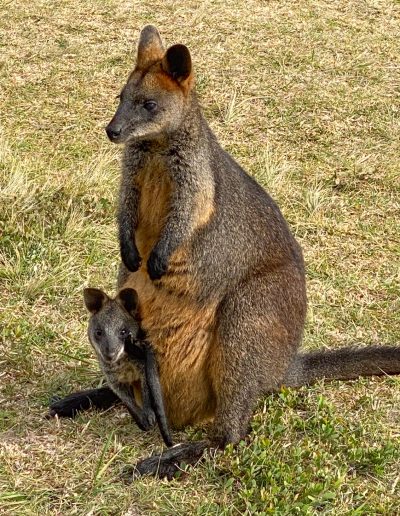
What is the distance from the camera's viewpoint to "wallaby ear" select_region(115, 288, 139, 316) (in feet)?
14.4

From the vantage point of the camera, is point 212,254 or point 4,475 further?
point 212,254

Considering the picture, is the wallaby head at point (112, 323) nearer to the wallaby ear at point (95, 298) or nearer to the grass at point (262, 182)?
the wallaby ear at point (95, 298)

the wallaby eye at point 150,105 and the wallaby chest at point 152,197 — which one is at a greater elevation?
the wallaby eye at point 150,105

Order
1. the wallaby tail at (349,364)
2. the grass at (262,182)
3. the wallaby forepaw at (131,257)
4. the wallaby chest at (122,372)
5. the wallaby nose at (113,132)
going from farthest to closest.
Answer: the wallaby tail at (349,364) → the wallaby forepaw at (131,257) → the wallaby chest at (122,372) → the wallaby nose at (113,132) → the grass at (262,182)

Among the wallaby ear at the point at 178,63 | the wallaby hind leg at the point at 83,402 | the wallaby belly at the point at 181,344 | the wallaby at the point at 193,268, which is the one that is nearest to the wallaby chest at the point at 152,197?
the wallaby at the point at 193,268

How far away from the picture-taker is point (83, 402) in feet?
15.3

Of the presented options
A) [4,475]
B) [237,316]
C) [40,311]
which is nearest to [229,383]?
[237,316]

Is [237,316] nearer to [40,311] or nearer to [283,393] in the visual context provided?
[283,393]

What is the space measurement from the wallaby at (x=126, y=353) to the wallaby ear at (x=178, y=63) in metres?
1.03

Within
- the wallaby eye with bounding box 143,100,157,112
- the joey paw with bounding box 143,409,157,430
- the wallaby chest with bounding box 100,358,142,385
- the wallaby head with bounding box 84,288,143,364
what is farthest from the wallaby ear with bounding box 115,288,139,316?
the wallaby eye with bounding box 143,100,157,112

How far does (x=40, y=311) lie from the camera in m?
5.38

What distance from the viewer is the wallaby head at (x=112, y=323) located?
4312 mm

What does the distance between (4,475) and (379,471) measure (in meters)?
1.61

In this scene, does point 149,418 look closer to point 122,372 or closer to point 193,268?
point 122,372
